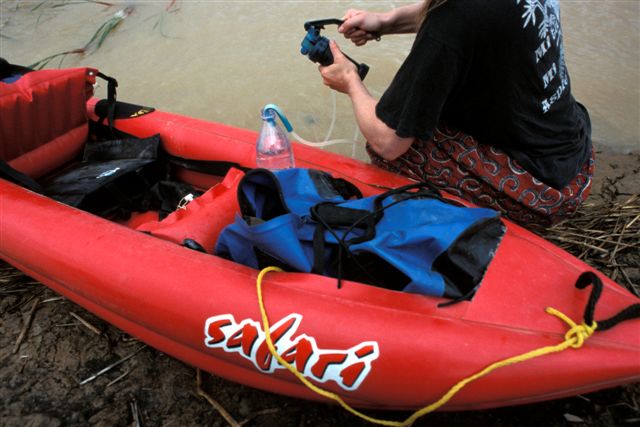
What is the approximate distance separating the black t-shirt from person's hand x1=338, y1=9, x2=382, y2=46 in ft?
1.90

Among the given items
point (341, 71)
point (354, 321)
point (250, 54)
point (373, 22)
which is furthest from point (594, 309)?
point (250, 54)

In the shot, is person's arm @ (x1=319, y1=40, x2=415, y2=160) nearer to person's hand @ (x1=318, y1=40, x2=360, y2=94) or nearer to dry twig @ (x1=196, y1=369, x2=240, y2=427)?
person's hand @ (x1=318, y1=40, x2=360, y2=94)

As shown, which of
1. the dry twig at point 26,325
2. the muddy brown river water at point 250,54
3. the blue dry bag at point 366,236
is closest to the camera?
the blue dry bag at point 366,236

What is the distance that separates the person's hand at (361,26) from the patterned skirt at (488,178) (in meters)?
0.57

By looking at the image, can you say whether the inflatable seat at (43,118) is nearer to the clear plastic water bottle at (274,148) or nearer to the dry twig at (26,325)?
the dry twig at (26,325)

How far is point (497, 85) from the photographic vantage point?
4.09ft

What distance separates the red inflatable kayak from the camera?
1015 millimetres

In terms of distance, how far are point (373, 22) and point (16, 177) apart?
1513mm

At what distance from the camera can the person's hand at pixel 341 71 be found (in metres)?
1.53

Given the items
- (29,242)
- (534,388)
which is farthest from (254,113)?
(534,388)

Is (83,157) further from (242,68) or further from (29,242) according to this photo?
(242,68)

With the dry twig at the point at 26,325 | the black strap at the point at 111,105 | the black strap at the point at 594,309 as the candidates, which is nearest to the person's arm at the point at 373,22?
the black strap at the point at 111,105

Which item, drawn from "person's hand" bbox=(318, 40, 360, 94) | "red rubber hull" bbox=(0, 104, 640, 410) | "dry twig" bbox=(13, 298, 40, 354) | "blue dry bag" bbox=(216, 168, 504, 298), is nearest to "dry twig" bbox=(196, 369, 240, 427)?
"red rubber hull" bbox=(0, 104, 640, 410)

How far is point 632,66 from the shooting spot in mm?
3383
